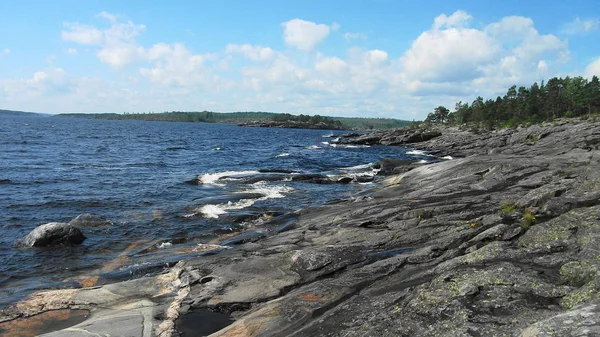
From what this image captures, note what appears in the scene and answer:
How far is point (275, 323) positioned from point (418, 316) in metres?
3.66

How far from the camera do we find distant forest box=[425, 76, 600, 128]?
103 meters

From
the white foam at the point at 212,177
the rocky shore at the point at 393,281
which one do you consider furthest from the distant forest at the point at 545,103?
the rocky shore at the point at 393,281

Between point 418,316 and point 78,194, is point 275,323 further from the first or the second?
point 78,194

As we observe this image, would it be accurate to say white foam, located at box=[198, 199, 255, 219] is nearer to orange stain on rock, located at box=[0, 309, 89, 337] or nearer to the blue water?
the blue water

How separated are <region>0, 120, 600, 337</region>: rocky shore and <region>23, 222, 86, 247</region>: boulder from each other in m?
6.53

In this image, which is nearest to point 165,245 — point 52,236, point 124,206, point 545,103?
point 52,236

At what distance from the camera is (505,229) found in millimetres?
12133

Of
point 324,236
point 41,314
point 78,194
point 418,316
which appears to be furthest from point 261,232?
point 78,194

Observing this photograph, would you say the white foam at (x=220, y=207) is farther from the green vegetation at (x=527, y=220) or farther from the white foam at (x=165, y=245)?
the green vegetation at (x=527, y=220)

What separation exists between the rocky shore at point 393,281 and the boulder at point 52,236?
21.4 feet

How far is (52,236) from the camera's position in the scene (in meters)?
19.0

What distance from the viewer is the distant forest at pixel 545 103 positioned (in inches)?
4050

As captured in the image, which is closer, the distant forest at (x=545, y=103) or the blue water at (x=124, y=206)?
the blue water at (x=124, y=206)

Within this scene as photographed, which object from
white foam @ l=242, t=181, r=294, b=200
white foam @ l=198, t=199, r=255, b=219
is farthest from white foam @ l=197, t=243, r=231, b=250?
white foam @ l=242, t=181, r=294, b=200
